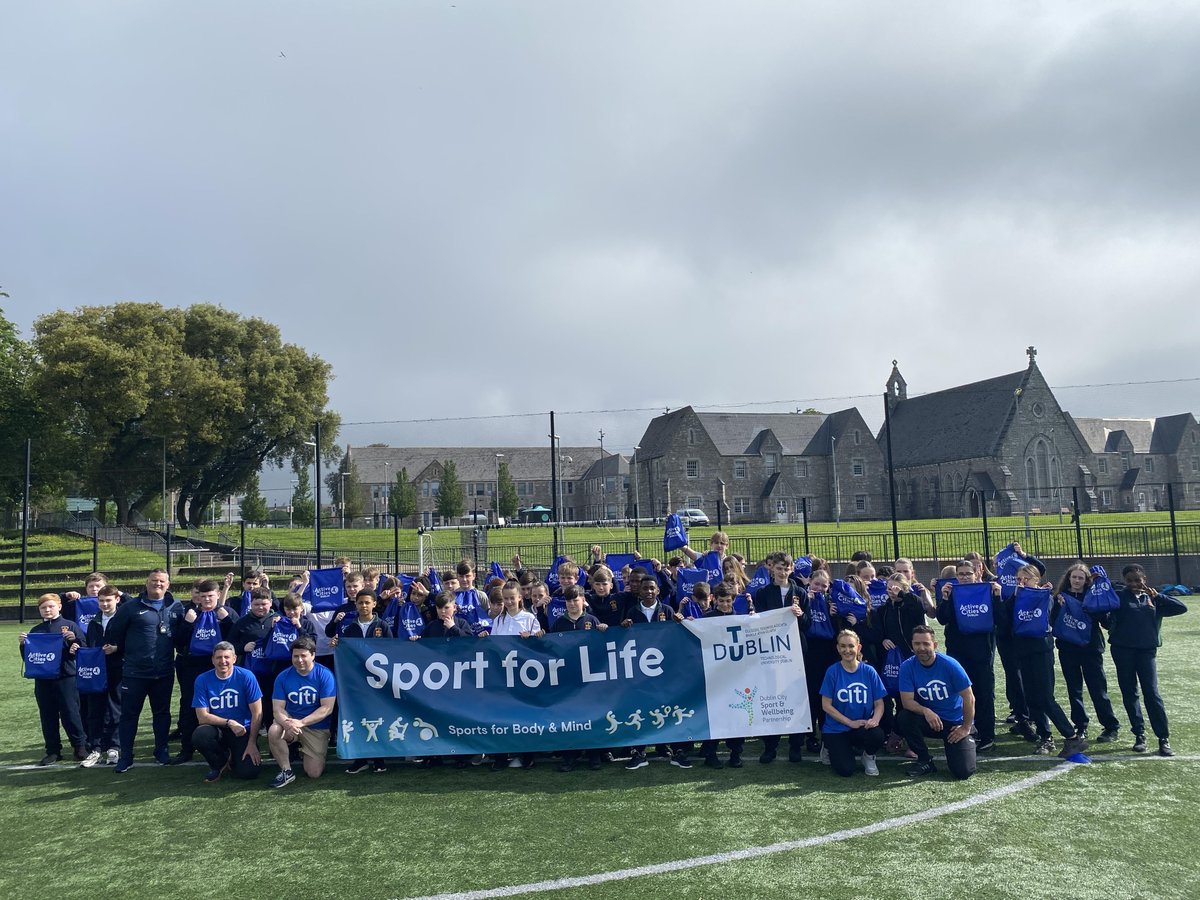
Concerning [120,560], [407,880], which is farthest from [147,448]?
[407,880]

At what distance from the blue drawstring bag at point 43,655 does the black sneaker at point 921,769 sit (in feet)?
26.4

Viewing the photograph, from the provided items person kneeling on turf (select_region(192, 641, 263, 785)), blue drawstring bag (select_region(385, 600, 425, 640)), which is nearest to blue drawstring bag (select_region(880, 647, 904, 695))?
blue drawstring bag (select_region(385, 600, 425, 640))

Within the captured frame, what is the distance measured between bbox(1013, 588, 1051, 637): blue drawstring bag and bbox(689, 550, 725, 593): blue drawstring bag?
3.28 meters

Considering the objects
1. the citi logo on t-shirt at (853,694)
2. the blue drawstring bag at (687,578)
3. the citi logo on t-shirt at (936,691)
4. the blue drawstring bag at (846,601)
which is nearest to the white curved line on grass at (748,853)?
the citi logo on t-shirt at (936,691)

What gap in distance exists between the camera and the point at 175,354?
137 ft

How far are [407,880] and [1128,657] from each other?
21.9 ft

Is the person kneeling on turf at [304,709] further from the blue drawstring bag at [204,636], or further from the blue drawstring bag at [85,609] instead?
the blue drawstring bag at [85,609]

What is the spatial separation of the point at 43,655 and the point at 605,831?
235 inches

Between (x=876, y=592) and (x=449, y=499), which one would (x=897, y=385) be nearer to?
(x=449, y=499)

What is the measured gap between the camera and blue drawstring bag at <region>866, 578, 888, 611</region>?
8.96 m

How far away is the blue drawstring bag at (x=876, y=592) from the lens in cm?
896

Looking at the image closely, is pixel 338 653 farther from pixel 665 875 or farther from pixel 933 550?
pixel 933 550

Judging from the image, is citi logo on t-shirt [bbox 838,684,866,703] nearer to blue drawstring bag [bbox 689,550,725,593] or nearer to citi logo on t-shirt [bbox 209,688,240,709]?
blue drawstring bag [bbox 689,550,725,593]

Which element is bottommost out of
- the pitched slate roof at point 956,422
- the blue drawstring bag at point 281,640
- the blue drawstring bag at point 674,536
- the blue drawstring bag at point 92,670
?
the blue drawstring bag at point 92,670
